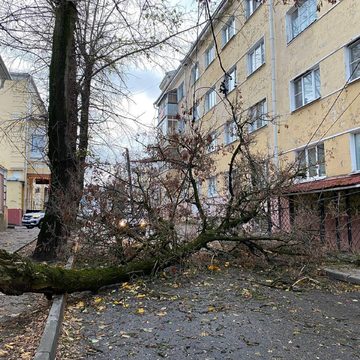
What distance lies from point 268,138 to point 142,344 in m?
13.8

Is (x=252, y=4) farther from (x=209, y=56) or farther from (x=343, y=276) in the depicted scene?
(x=343, y=276)

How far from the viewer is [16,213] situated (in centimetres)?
2788

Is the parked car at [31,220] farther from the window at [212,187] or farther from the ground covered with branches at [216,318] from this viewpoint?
the ground covered with branches at [216,318]

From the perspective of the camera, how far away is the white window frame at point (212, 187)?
1009 cm

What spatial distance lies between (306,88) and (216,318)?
11.7 m

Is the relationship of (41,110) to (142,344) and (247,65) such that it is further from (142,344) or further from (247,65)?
(142,344)

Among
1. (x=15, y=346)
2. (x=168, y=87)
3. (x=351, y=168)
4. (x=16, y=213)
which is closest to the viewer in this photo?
(x=15, y=346)

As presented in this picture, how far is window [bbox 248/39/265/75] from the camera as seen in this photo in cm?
1853

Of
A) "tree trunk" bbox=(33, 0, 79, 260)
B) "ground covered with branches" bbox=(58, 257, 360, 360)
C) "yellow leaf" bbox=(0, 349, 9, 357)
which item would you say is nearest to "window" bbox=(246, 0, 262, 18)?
"ground covered with branches" bbox=(58, 257, 360, 360)

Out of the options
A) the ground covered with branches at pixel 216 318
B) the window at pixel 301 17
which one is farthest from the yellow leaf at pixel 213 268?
→ the window at pixel 301 17

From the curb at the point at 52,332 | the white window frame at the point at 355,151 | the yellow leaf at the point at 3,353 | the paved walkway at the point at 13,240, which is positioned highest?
the white window frame at the point at 355,151

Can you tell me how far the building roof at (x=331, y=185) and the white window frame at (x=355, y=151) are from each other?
33 centimetres

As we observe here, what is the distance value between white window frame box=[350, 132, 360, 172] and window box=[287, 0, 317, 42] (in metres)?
4.72

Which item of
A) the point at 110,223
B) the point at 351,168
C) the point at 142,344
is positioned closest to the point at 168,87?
the point at 351,168
